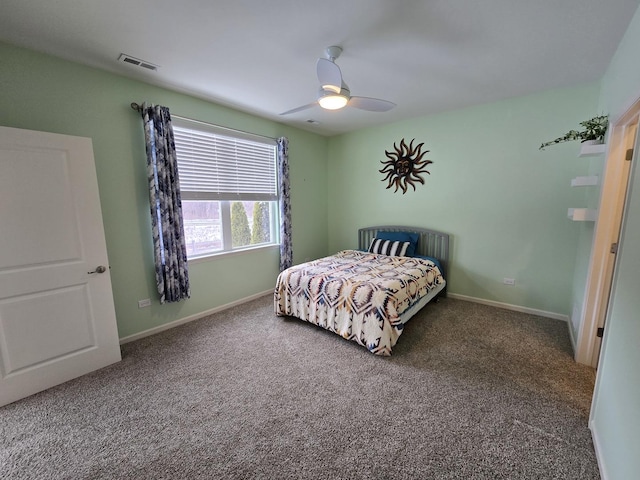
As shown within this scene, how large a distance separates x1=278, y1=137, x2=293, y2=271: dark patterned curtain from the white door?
2283 mm

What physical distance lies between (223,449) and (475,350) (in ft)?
7.54

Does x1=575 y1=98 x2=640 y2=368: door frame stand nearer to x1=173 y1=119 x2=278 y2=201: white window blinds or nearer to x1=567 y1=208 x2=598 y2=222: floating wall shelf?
x1=567 y1=208 x2=598 y2=222: floating wall shelf

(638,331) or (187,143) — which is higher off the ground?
(187,143)

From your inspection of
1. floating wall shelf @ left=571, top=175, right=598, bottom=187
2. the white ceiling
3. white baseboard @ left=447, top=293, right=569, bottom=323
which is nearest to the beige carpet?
white baseboard @ left=447, top=293, right=569, bottom=323

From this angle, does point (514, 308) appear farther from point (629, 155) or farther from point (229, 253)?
point (229, 253)

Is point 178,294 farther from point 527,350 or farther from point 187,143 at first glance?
point 527,350

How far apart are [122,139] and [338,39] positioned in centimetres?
226

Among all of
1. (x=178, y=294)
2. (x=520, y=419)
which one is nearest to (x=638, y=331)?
(x=520, y=419)

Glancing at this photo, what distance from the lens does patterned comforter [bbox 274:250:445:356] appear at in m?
2.48

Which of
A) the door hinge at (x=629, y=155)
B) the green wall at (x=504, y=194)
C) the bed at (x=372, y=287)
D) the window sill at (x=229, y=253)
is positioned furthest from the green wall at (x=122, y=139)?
the door hinge at (x=629, y=155)

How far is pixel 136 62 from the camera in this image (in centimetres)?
234

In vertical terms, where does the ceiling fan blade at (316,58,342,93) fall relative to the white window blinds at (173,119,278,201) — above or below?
above

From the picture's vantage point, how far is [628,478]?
3.61ft

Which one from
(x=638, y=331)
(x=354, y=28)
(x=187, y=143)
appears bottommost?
(x=638, y=331)
